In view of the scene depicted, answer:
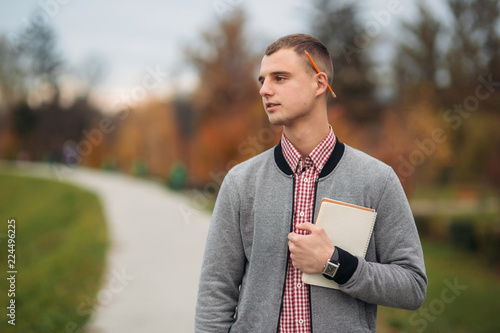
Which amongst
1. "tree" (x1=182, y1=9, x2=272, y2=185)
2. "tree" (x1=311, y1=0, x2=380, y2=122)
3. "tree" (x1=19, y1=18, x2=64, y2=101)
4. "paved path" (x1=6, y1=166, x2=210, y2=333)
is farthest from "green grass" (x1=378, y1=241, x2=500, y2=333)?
"tree" (x1=19, y1=18, x2=64, y2=101)

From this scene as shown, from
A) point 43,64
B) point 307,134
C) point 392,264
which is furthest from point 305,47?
point 43,64

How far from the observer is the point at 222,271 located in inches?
69.1

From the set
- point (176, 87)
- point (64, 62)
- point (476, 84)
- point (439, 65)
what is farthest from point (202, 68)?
point (64, 62)

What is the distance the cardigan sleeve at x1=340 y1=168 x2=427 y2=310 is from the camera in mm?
1627

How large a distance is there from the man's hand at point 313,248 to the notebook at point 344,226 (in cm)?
6

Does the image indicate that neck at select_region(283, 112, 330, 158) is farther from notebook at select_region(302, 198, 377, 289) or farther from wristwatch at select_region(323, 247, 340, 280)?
wristwatch at select_region(323, 247, 340, 280)

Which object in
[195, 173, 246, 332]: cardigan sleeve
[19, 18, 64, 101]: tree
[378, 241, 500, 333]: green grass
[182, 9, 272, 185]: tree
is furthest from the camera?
[19, 18, 64, 101]: tree

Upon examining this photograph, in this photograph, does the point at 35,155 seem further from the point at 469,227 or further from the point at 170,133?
the point at 469,227

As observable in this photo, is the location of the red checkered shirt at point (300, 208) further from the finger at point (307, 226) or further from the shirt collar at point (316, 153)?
the finger at point (307, 226)

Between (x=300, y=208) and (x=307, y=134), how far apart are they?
293mm

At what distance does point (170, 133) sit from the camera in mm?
28156

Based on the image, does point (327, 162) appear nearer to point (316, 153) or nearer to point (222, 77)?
point (316, 153)

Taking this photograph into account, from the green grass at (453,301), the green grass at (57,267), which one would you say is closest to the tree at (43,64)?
the green grass at (57,267)

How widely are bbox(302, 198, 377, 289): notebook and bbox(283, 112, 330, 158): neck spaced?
276 millimetres
